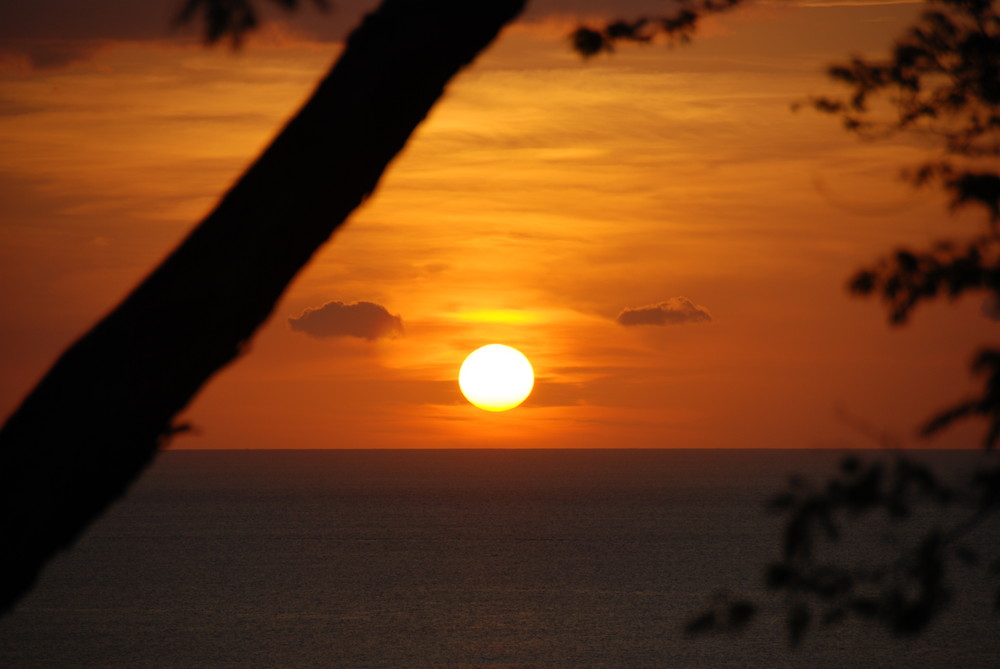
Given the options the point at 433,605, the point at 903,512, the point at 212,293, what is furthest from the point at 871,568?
the point at 433,605

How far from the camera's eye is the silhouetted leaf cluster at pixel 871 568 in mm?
4211

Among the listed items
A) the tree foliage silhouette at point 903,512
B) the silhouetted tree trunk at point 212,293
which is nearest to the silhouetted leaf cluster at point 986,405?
the tree foliage silhouette at point 903,512

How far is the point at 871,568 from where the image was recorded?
14.6 feet

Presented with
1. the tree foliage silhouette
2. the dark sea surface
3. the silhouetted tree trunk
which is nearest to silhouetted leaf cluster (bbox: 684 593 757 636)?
the tree foliage silhouette

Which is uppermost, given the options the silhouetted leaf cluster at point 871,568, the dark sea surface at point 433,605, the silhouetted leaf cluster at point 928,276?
the dark sea surface at point 433,605

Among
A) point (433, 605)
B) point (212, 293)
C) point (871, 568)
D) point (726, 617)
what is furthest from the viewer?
point (433, 605)

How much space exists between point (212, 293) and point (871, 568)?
2.74m

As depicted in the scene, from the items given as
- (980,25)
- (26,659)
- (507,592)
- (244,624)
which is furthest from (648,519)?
(980,25)

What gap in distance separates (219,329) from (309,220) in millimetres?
423

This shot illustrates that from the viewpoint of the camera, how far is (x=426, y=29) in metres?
3.58

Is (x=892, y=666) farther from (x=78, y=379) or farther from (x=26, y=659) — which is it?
(x=78, y=379)

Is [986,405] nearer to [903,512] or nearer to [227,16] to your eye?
[903,512]

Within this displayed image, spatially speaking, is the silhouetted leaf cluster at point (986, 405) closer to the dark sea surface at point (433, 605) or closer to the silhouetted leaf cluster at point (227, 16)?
the silhouetted leaf cluster at point (227, 16)

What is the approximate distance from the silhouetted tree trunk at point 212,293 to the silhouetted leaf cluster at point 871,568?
195cm
